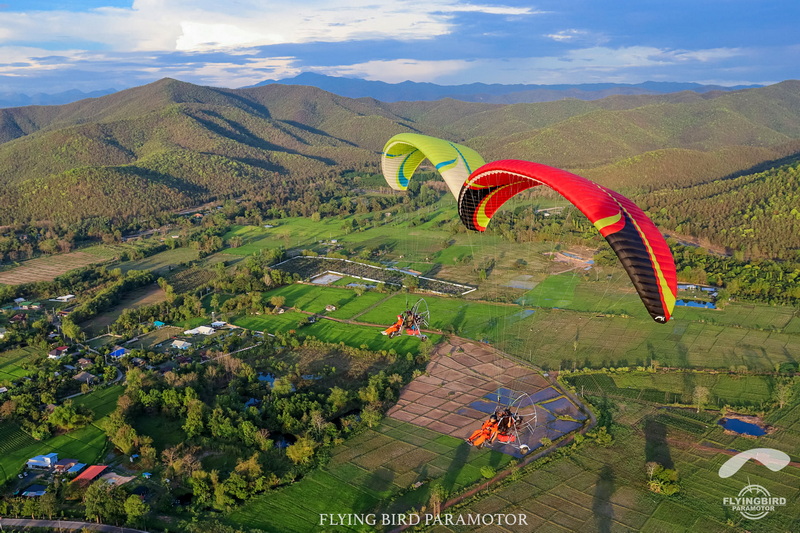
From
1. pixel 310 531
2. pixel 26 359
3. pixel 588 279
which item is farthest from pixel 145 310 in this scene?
pixel 588 279

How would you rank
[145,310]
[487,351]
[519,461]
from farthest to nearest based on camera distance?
[145,310] → [487,351] → [519,461]

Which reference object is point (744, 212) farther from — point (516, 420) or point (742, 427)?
point (516, 420)

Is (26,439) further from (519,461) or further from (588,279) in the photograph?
(588,279)

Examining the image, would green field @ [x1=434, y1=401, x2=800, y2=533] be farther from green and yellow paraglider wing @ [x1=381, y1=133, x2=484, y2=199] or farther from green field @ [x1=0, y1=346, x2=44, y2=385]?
green field @ [x1=0, y1=346, x2=44, y2=385]

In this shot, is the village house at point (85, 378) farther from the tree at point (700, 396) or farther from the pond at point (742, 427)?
the pond at point (742, 427)

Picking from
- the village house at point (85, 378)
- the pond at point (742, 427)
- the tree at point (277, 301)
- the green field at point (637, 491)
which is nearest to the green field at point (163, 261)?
the tree at point (277, 301)

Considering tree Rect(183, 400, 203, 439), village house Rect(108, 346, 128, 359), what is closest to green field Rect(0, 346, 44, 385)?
village house Rect(108, 346, 128, 359)
